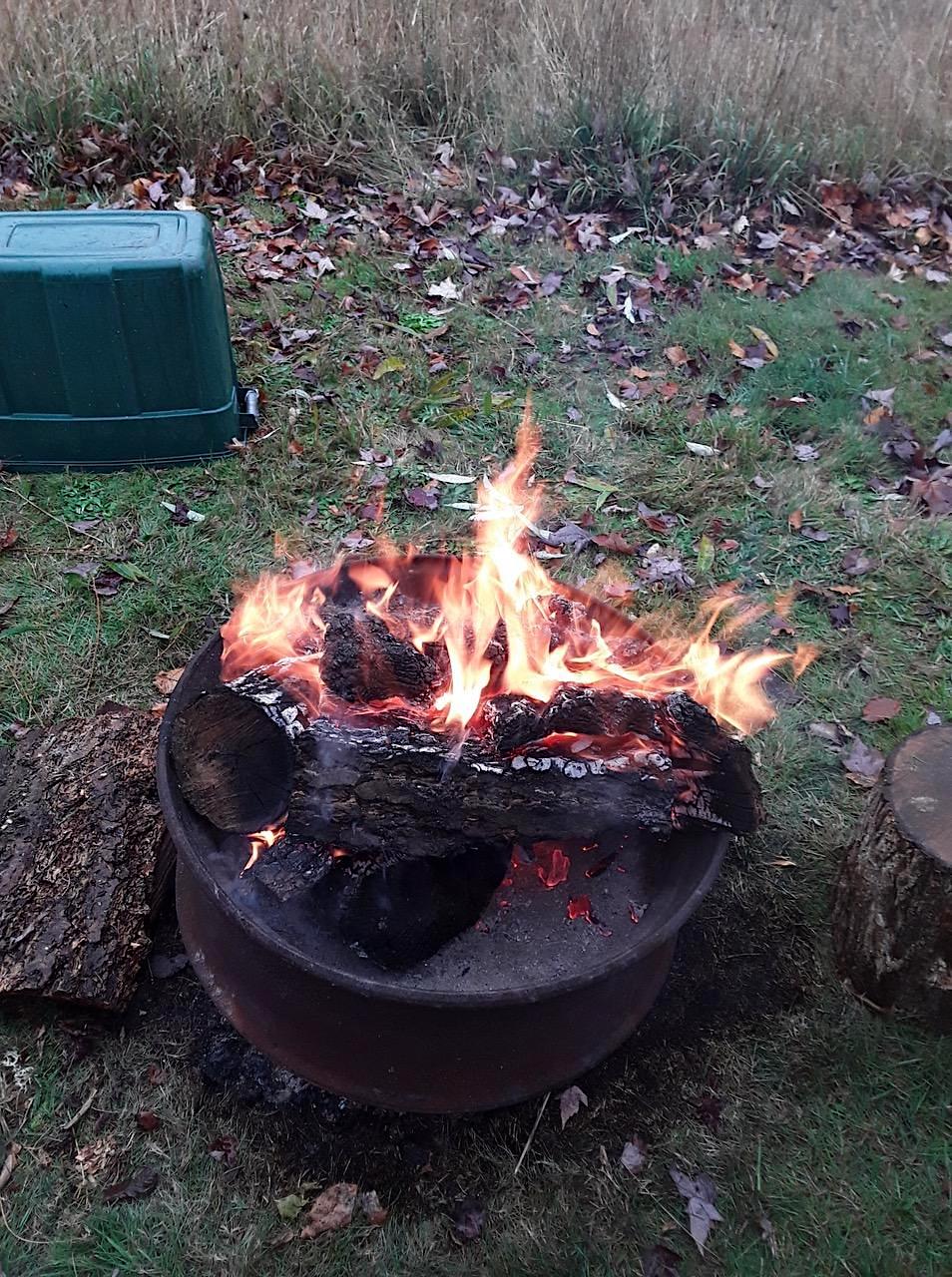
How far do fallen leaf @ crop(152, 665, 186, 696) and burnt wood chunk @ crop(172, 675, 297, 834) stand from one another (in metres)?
1.70

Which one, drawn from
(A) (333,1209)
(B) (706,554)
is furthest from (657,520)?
(A) (333,1209)

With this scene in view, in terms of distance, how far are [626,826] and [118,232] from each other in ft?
13.7

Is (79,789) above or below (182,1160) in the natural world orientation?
above

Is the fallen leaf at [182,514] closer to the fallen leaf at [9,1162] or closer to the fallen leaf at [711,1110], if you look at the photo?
the fallen leaf at [9,1162]

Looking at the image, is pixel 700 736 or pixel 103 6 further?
pixel 103 6

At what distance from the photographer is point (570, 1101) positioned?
279cm

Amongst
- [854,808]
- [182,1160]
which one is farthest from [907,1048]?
[182,1160]

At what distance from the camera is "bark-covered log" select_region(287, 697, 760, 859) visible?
225 centimetres

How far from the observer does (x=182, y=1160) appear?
104 inches

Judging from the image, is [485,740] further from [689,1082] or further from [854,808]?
[854,808]

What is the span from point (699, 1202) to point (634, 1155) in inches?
8.4

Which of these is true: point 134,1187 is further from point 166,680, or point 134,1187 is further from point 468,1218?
point 166,680

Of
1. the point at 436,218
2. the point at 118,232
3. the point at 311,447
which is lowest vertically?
the point at 311,447

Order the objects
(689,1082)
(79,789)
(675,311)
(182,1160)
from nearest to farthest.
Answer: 1. (182,1160)
2. (689,1082)
3. (79,789)
4. (675,311)
